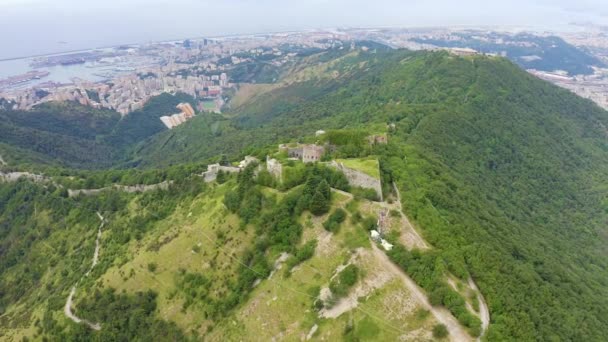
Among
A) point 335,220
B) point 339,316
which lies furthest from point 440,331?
point 335,220

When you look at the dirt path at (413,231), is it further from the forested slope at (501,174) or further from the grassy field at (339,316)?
the grassy field at (339,316)

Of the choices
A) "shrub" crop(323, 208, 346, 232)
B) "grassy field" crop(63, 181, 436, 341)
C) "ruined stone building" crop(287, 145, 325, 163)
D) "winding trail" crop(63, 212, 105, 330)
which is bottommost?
"winding trail" crop(63, 212, 105, 330)

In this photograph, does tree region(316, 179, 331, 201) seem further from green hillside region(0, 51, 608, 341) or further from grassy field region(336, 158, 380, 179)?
grassy field region(336, 158, 380, 179)

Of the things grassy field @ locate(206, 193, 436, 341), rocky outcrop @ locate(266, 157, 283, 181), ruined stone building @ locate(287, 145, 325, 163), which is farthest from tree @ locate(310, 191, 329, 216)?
ruined stone building @ locate(287, 145, 325, 163)

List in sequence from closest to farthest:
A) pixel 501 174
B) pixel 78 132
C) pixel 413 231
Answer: pixel 413 231, pixel 501 174, pixel 78 132

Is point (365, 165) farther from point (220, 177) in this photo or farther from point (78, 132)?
point (78, 132)

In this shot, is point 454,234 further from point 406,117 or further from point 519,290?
point 406,117
